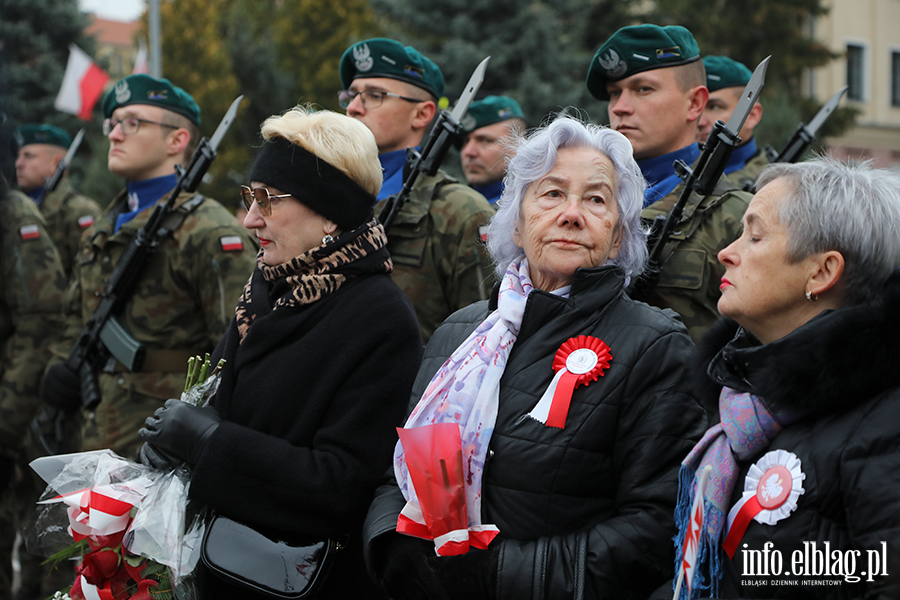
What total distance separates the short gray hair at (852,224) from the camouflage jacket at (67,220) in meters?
6.37

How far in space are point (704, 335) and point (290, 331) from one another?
4.15 feet

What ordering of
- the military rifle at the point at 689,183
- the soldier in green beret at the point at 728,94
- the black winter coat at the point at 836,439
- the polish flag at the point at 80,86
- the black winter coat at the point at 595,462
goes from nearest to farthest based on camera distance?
the black winter coat at the point at 836,439
the black winter coat at the point at 595,462
the military rifle at the point at 689,183
the soldier in green beret at the point at 728,94
the polish flag at the point at 80,86

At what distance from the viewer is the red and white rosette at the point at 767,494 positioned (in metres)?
2.08

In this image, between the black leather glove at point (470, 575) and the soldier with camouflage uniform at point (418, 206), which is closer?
the black leather glove at point (470, 575)

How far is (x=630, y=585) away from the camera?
2400 mm

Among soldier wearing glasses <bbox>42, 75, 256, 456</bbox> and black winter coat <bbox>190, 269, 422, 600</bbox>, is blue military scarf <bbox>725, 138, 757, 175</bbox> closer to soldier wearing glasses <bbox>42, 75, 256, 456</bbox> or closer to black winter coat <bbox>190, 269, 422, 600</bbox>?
soldier wearing glasses <bbox>42, 75, 256, 456</bbox>

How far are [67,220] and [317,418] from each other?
220 inches

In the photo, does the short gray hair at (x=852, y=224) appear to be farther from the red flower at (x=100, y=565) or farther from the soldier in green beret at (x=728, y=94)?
the soldier in green beret at (x=728, y=94)

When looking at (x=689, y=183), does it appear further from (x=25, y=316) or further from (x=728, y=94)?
(x=25, y=316)

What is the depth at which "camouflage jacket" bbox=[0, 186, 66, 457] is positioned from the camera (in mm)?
5680

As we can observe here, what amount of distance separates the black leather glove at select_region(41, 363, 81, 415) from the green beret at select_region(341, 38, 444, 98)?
2.13m

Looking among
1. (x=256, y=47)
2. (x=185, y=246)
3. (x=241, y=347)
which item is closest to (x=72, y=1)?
(x=256, y=47)

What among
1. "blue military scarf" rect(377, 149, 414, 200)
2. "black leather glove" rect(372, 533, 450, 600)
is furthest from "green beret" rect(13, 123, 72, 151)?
"black leather glove" rect(372, 533, 450, 600)

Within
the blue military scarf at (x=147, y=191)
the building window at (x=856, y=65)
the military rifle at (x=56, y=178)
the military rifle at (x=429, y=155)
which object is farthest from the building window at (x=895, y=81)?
the blue military scarf at (x=147, y=191)
